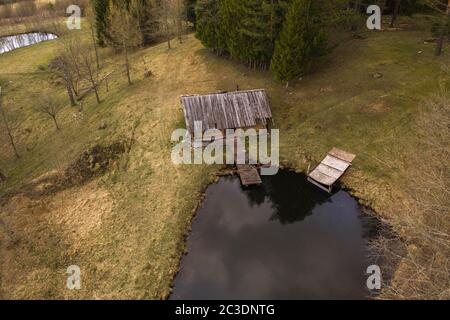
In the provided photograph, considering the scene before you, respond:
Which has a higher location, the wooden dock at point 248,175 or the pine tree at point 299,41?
the pine tree at point 299,41

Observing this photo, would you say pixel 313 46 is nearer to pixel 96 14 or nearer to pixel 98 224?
pixel 98 224

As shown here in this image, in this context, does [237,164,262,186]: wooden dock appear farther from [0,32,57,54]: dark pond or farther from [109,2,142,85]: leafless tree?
[0,32,57,54]: dark pond

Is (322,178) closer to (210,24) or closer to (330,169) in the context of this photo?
(330,169)

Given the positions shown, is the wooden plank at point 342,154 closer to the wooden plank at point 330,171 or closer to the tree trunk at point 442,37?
the wooden plank at point 330,171

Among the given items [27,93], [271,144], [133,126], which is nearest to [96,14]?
[27,93]

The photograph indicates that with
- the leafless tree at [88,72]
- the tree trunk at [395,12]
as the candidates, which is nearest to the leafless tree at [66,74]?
the leafless tree at [88,72]
